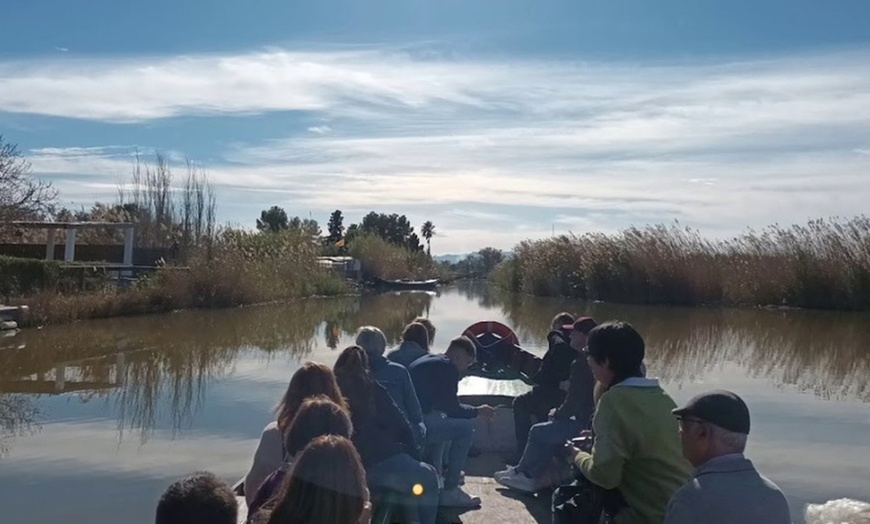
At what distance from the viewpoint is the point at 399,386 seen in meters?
5.33

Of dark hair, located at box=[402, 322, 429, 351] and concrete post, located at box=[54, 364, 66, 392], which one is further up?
dark hair, located at box=[402, 322, 429, 351]

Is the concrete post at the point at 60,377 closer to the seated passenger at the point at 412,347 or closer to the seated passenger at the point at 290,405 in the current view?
the seated passenger at the point at 412,347

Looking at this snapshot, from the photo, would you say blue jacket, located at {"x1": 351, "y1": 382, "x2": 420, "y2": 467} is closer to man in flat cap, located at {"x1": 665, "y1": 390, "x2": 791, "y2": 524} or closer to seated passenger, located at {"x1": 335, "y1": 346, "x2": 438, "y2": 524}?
seated passenger, located at {"x1": 335, "y1": 346, "x2": 438, "y2": 524}

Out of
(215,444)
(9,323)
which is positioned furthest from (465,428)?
(9,323)

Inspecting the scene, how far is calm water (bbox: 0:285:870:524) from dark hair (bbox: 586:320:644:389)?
3629 millimetres

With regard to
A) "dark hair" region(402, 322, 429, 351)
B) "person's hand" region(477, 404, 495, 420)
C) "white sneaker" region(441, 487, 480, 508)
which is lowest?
"white sneaker" region(441, 487, 480, 508)

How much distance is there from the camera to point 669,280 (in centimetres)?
2962

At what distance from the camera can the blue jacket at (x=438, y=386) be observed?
614 centimetres

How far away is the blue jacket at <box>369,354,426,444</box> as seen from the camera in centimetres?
530

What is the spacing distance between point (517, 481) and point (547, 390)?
871 mm

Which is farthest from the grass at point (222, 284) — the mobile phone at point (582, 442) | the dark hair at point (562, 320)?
the mobile phone at point (582, 442)

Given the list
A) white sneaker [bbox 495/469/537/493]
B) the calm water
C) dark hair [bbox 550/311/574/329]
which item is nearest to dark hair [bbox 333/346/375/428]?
white sneaker [bbox 495/469/537/493]

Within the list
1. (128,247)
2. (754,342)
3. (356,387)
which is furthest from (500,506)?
(128,247)

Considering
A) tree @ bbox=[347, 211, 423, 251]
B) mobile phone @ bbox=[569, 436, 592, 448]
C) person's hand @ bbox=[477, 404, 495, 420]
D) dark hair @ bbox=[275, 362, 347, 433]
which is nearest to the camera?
dark hair @ bbox=[275, 362, 347, 433]
